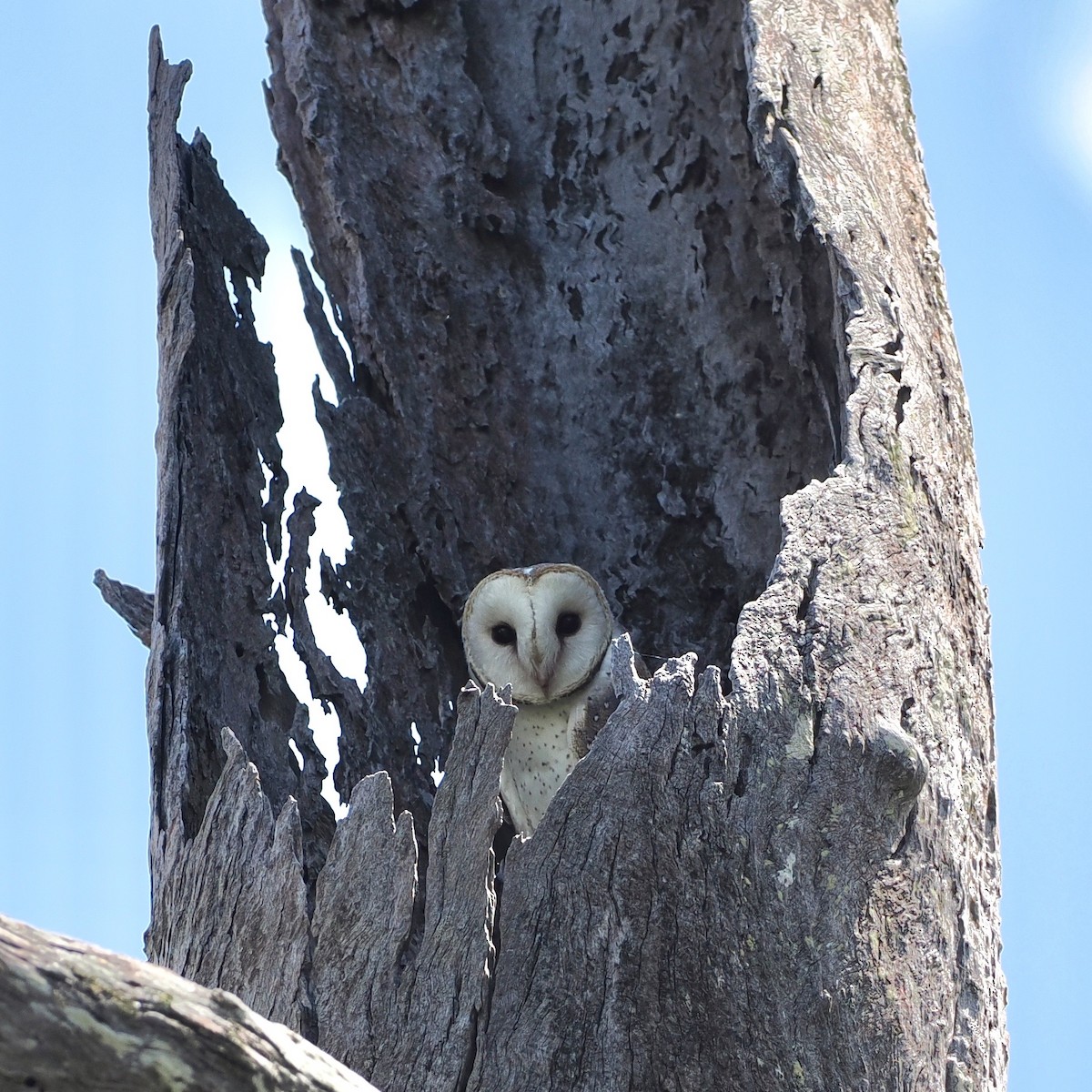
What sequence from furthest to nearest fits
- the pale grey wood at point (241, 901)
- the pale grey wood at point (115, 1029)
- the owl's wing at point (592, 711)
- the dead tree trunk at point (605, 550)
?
the owl's wing at point (592, 711), the pale grey wood at point (241, 901), the dead tree trunk at point (605, 550), the pale grey wood at point (115, 1029)

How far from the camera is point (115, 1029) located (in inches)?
64.6

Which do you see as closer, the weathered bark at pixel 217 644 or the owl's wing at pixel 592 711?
the weathered bark at pixel 217 644

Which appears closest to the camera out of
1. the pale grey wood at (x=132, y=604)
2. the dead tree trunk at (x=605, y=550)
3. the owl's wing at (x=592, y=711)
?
the dead tree trunk at (x=605, y=550)

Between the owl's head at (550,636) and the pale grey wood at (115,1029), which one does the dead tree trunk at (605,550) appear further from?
the pale grey wood at (115,1029)

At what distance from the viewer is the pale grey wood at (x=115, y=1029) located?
5.21 ft

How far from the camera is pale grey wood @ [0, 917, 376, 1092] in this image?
1589 millimetres

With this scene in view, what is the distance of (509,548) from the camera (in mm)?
4180

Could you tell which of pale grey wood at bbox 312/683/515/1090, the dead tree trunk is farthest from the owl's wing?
pale grey wood at bbox 312/683/515/1090

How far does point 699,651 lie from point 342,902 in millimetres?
1442

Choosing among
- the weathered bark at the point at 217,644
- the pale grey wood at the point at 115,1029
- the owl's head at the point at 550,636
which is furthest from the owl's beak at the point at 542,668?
the pale grey wood at the point at 115,1029

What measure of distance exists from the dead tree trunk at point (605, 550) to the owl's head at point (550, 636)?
0.52 ft

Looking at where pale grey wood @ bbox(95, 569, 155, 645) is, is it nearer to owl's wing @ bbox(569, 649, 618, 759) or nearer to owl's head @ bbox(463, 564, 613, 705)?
owl's head @ bbox(463, 564, 613, 705)

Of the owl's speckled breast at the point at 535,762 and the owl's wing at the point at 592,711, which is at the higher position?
the owl's wing at the point at 592,711

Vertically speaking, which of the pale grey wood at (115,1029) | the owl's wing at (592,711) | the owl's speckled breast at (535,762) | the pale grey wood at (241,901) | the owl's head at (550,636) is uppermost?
the owl's head at (550,636)
